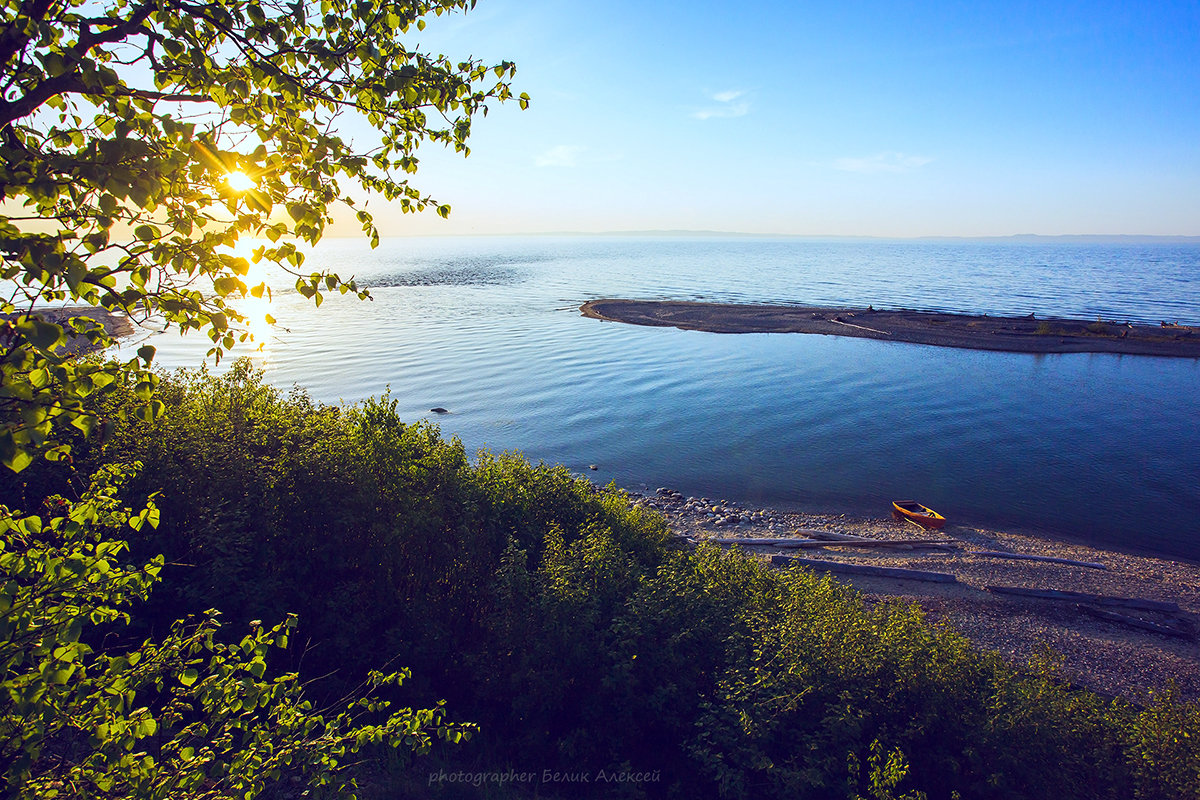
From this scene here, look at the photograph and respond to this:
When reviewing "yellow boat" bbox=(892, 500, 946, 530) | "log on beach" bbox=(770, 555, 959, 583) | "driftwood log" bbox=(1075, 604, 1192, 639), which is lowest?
"driftwood log" bbox=(1075, 604, 1192, 639)

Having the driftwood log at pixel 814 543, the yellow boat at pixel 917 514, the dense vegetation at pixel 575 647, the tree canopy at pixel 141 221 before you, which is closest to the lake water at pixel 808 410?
the yellow boat at pixel 917 514

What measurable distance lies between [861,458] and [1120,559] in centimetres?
1201

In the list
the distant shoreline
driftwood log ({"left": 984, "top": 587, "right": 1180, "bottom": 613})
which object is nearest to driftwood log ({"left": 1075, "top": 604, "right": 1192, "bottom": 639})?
driftwood log ({"left": 984, "top": 587, "right": 1180, "bottom": 613})

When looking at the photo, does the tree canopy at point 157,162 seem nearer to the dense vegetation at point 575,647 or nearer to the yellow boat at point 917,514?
the dense vegetation at point 575,647

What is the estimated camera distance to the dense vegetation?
9992 millimetres

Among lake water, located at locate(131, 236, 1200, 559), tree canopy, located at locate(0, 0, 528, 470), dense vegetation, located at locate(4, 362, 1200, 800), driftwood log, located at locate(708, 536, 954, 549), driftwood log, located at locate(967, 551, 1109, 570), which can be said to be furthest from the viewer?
lake water, located at locate(131, 236, 1200, 559)

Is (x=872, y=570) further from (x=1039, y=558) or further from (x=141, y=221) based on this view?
(x=141, y=221)

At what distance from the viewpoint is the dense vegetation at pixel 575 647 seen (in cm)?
999

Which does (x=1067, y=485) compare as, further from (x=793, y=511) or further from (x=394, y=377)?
(x=394, y=377)

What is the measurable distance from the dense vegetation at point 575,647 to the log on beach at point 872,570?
23.1 ft

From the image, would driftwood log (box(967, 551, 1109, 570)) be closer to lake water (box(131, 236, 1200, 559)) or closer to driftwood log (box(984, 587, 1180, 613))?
driftwood log (box(984, 587, 1180, 613))

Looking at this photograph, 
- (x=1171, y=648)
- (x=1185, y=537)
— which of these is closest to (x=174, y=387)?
(x=1171, y=648)

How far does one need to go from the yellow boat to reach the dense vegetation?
13305 mm

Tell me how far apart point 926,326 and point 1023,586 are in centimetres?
5868
